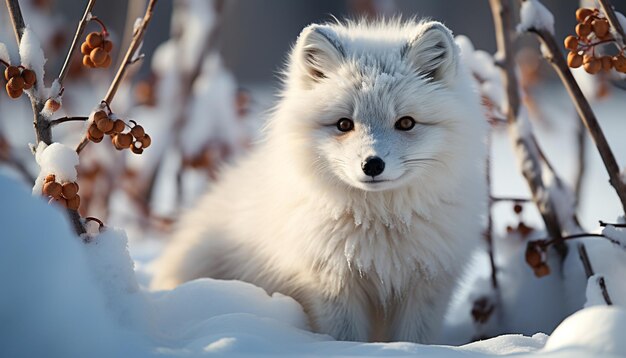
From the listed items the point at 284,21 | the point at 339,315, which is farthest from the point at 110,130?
the point at 284,21

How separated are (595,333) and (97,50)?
1596 mm

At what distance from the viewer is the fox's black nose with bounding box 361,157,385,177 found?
7.77ft

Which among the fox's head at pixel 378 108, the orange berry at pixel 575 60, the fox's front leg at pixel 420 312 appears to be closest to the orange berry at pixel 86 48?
the fox's head at pixel 378 108

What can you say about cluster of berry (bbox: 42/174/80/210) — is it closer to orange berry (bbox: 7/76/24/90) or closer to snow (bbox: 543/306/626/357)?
orange berry (bbox: 7/76/24/90)

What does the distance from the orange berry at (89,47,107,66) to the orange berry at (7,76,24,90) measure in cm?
21

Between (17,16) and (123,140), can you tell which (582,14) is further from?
(17,16)

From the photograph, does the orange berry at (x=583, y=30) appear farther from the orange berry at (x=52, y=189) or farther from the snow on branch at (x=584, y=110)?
the orange berry at (x=52, y=189)

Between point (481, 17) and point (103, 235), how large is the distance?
11.8m

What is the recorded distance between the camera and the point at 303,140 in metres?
2.69

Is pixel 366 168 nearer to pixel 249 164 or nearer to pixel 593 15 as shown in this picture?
pixel 593 15

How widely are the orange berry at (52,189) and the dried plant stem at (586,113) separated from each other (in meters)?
1.84

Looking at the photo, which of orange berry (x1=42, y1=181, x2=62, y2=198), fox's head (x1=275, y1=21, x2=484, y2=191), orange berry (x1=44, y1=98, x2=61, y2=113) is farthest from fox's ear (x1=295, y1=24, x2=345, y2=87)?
orange berry (x1=42, y1=181, x2=62, y2=198)

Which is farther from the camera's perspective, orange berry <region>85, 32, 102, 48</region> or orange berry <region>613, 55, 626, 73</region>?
orange berry <region>613, 55, 626, 73</region>

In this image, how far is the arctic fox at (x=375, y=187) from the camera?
2562 millimetres
